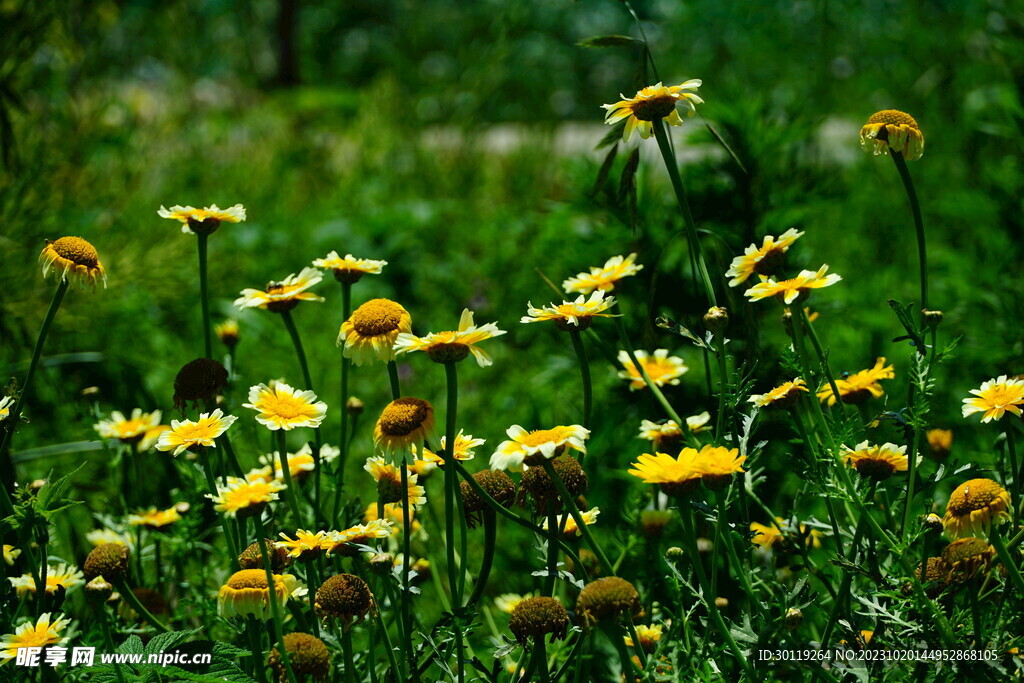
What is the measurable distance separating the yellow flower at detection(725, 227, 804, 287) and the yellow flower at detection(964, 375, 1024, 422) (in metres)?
0.23

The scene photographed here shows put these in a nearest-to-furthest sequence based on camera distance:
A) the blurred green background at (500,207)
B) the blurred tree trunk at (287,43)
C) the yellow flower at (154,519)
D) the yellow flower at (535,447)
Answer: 1. the yellow flower at (535,447)
2. the yellow flower at (154,519)
3. the blurred green background at (500,207)
4. the blurred tree trunk at (287,43)

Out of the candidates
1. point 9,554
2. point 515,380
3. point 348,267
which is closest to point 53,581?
point 9,554

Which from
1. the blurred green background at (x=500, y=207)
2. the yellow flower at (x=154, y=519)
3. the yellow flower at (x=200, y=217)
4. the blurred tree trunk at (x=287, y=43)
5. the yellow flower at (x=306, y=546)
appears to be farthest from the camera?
the blurred tree trunk at (x=287, y=43)

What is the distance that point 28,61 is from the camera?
193 centimetres

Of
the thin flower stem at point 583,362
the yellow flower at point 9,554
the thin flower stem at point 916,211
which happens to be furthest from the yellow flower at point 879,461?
the yellow flower at point 9,554

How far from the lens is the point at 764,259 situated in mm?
958

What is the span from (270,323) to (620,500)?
1710mm

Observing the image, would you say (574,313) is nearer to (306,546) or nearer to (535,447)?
(535,447)

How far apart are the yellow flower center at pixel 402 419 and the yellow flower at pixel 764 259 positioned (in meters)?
0.38

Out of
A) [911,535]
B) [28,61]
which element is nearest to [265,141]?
[28,61]

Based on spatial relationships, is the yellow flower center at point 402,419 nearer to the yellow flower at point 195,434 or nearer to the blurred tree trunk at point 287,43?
the yellow flower at point 195,434

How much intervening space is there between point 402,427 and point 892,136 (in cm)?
58

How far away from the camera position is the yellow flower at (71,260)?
90cm

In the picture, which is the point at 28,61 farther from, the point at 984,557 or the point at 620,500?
the point at 984,557
